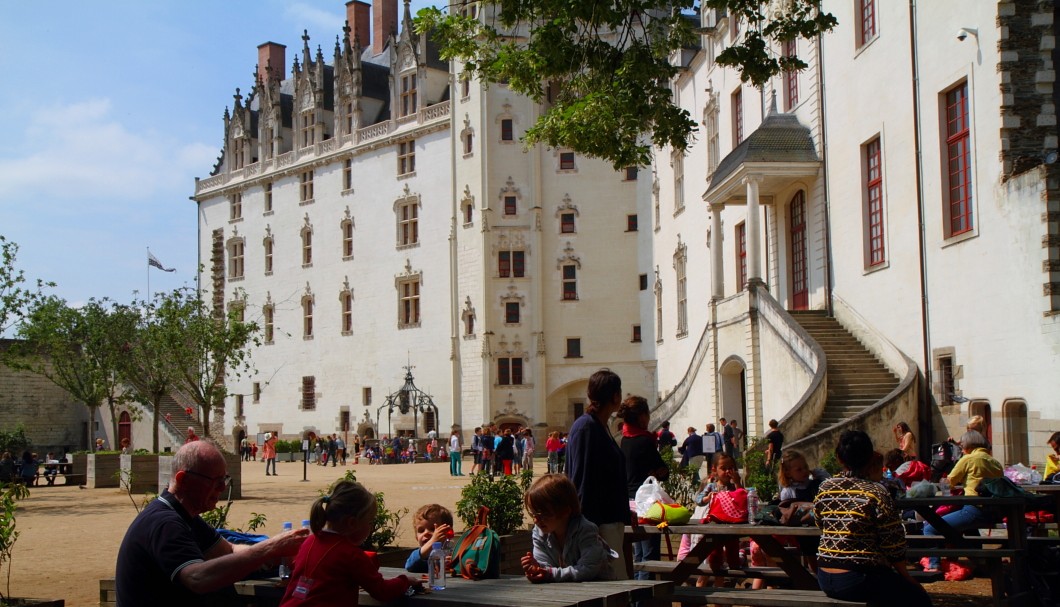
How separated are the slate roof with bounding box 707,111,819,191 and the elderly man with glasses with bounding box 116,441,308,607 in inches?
902

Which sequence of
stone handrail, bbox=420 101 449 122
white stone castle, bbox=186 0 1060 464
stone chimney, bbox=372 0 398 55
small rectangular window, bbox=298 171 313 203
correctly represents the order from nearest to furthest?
white stone castle, bbox=186 0 1060 464 → stone handrail, bbox=420 101 449 122 → small rectangular window, bbox=298 171 313 203 → stone chimney, bbox=372 0 398 55

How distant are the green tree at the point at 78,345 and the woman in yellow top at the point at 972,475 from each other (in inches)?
1119

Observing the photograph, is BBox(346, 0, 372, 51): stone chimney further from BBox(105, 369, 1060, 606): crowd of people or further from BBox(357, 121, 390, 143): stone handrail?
BBox(105, 369, 1060, 606): crowd of people

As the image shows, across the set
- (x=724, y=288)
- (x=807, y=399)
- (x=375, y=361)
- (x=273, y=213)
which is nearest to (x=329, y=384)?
(x=375, y=361)

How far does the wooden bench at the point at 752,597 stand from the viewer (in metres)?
6.51

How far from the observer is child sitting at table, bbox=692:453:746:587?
8.96 metres

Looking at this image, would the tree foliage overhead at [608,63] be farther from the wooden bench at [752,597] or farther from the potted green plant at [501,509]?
the wooden bench at [752,597]

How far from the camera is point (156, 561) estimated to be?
4520 mm

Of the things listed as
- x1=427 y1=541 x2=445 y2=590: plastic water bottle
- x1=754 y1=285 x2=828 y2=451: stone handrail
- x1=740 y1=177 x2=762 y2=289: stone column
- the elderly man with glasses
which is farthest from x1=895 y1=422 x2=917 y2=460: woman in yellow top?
x1=740 y1=177 x2=762 y2=289: stone column

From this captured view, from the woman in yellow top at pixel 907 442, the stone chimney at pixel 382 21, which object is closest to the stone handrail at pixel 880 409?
the woman in yellow top at pixel 907 442

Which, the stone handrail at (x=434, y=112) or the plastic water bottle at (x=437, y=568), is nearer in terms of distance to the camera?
the plastic water bottle at (x=437, y=568)

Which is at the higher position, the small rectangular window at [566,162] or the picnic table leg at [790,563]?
the small rectangular window at [566,162]

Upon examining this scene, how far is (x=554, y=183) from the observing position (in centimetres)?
4700

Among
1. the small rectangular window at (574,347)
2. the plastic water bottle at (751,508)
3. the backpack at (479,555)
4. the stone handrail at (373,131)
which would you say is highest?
the stone handrail at (373,131)
